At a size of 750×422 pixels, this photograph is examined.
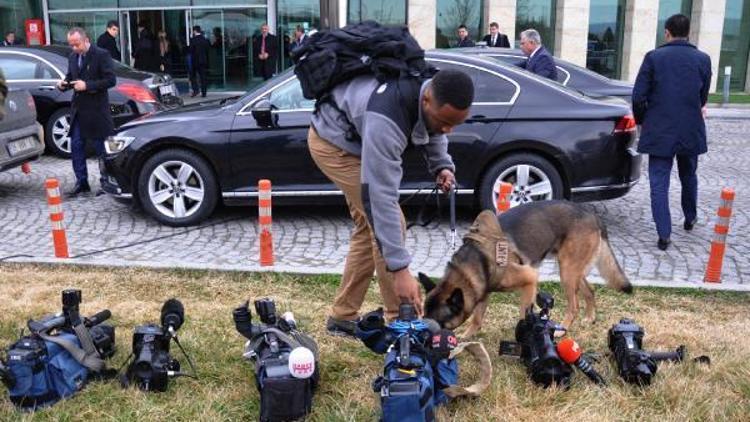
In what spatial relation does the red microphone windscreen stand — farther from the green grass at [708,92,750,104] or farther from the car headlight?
the green grass at [708,92,750,104]

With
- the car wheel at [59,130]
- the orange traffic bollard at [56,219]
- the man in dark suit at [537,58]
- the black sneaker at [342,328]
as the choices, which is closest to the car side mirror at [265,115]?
the orange traffic bollard at [56,219]

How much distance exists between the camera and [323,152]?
3666mm

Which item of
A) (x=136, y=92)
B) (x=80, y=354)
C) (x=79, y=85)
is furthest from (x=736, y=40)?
(x=80, y=354)

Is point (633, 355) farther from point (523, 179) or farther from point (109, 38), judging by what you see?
point (109, 38)

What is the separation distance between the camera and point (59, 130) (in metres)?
9.99

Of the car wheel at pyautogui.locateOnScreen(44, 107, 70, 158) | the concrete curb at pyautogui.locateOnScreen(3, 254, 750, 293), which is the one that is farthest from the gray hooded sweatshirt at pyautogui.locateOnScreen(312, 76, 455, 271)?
the car wheel at pyautogui.locateOnScreen(44, 107, 70, 158)

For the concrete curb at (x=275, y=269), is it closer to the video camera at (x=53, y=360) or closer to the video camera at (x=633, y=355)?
the video camera at (x=633, y=355)

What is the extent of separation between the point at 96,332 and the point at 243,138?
314cm

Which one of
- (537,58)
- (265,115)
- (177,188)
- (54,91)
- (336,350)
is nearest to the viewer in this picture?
(336,350)

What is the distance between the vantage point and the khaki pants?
11.9ft

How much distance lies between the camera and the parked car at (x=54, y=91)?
388 inches

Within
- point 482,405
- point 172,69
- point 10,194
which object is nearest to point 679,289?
point 482,405

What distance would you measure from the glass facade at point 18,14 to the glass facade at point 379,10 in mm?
9691

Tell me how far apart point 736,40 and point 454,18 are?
378 inches
